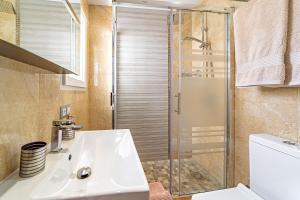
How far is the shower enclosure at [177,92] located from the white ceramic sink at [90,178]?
97cm

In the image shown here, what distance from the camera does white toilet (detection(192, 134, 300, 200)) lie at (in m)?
1.05

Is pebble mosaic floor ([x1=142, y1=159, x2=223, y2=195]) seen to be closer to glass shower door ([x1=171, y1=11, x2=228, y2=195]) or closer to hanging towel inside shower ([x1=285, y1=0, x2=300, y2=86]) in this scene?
glass shower door ([x1=171, y1=11, x2=228, y2=195])

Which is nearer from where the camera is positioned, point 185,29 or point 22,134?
point 22,134

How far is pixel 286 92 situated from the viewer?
4.38 feet

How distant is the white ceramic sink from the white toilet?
28.5 inches

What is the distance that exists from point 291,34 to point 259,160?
88 cm

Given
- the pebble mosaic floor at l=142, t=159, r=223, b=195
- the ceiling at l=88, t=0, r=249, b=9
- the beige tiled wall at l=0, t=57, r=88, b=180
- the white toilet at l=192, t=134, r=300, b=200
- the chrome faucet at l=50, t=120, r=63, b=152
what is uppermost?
the ceiling at l=88, t=0, r=249, b=9

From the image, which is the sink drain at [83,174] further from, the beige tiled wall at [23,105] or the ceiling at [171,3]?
the ceiling at [171,3]

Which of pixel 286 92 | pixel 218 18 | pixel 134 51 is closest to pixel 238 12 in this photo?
pixel 218 18

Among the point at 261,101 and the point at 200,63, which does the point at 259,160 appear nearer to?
the point at 261,101

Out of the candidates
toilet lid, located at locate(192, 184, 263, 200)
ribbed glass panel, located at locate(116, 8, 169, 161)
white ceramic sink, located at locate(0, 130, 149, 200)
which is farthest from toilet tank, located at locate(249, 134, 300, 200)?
ribbed glass panel, located at locate(116, 8, 169, 161)

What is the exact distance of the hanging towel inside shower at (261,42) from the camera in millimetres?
1169

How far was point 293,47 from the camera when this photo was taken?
3.71 feet

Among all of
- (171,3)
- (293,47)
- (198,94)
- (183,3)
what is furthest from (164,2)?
(293,47)
